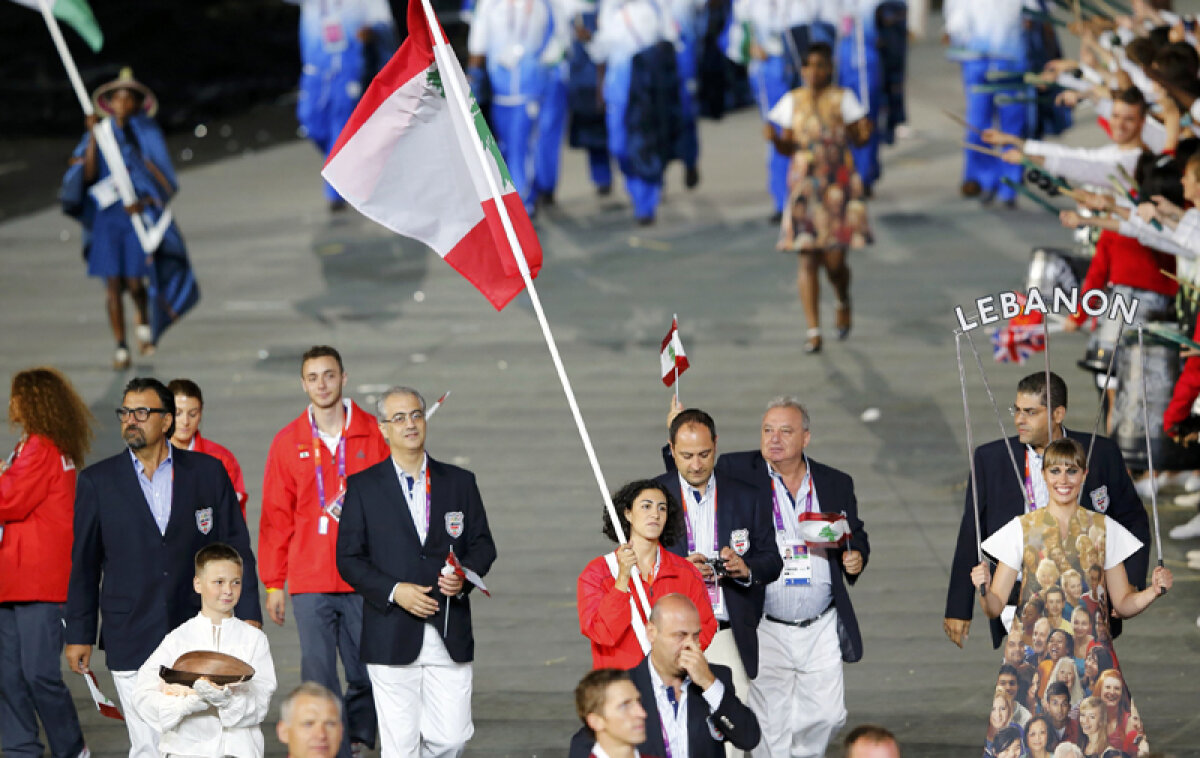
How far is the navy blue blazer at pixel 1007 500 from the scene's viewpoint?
7082 mm

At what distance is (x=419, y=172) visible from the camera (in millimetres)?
7109

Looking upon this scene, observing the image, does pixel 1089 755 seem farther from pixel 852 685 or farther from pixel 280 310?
pixel 280 310

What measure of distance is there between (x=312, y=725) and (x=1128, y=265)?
619 centimetres

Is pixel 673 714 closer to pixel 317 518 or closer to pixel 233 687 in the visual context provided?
pixel 233 687

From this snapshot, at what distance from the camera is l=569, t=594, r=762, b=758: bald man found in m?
5.79

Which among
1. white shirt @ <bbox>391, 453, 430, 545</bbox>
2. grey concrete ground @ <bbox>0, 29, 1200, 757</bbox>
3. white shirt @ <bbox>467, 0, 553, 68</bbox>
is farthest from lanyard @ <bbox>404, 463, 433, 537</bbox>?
white shirt @ <bbox>467, 0, 553, 68</bbox>

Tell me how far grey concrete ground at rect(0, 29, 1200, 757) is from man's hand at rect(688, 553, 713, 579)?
1.39 meters

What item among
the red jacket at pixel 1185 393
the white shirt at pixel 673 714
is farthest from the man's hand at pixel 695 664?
the red jacket at pixel 1185 393

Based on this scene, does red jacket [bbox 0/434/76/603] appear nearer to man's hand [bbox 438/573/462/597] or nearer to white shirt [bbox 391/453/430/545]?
white shirt [bbox 391/453/430/545]

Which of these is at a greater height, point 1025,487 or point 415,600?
point 1025,487

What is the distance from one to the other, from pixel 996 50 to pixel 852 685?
1030 cm

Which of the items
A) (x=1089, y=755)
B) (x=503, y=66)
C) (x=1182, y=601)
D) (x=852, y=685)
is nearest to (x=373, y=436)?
(x=852, y=685)

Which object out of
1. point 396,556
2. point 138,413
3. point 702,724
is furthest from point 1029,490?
point 138,413

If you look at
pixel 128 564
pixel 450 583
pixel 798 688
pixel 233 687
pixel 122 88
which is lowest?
pixel 798 688
